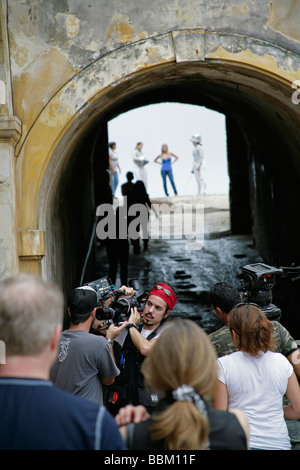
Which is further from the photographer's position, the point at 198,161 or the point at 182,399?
the point at 198,161

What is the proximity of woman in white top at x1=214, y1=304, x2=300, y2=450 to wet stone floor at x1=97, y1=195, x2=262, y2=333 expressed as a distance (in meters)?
4.43

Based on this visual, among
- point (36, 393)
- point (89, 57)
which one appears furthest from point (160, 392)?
point (89, 57)

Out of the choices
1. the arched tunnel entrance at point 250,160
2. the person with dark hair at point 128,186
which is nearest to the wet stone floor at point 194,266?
the arched tunnel entrance at point 250,160

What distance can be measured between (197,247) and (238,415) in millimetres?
9472

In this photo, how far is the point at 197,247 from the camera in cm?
1152

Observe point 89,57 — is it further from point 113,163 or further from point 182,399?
point 113,163

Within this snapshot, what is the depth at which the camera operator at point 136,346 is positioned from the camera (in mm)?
3534

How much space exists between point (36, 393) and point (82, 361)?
144 centimetres

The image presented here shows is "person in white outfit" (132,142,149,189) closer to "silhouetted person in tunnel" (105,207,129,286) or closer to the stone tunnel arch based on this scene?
"silhouetted person in tunnel" (105,207,129,286)

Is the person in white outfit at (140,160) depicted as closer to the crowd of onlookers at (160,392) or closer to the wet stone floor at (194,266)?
the wet stone floor at (194,266)

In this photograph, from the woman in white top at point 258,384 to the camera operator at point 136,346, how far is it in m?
0.75

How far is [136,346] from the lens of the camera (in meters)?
3.63

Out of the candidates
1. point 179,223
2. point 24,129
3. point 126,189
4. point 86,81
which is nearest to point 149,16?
point 86,81

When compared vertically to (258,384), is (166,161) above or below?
above
